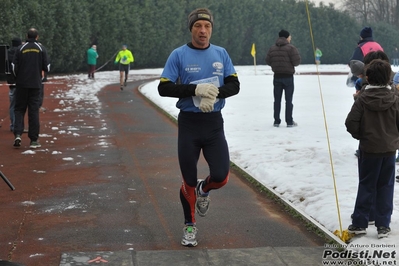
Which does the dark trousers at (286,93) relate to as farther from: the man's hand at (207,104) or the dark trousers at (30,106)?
the man's hand at (207,104)

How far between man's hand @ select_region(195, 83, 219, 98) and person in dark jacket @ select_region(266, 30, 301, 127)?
859 cm

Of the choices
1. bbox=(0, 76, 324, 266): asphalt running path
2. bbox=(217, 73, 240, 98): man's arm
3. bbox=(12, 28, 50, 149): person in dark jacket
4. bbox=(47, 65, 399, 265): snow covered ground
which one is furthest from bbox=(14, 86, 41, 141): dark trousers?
bbox=(217, 73, 240, 98): man's arm

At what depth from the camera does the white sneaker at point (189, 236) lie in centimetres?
597

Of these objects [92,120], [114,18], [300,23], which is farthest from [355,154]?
[300,23]

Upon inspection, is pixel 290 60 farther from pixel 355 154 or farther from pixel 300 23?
pixel 300 23

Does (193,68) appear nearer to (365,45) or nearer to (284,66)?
(365,45)

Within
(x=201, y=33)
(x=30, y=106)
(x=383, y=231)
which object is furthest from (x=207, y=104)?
(x=30, y=106)

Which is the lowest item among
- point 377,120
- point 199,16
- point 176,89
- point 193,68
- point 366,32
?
point 377,120

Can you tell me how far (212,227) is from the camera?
6652 millimetres

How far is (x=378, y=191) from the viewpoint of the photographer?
6062 mm

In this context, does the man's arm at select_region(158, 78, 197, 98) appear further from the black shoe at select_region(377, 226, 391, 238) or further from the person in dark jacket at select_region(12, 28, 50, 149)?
the person in dark jacket at select_region(12, 28, 50, 149)

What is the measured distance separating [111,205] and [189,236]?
1.75 meters

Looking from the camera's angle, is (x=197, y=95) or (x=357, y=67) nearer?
(x=197, y=95)

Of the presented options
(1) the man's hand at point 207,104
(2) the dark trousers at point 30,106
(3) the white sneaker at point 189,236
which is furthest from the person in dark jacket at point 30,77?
(1) the man's hand at point 207,104
